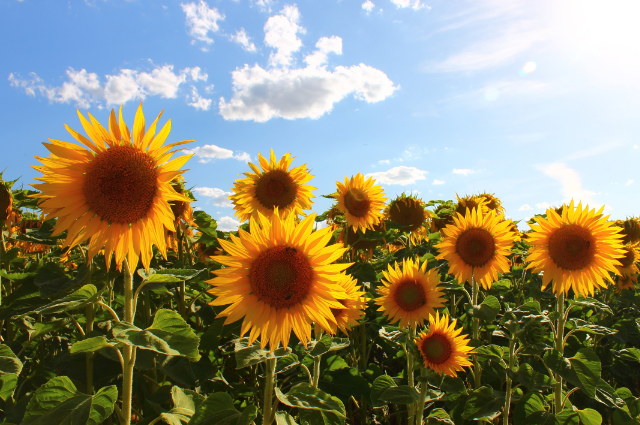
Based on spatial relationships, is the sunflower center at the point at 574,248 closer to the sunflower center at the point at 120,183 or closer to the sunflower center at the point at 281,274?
the sunflower center at the point at 281,274

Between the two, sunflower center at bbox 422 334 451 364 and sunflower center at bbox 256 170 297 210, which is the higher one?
sunflower center at bbox 256 170 297 210

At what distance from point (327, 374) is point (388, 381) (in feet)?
1.81

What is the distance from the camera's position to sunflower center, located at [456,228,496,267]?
13.3ft

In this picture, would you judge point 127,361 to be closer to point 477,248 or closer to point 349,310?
point 349,310

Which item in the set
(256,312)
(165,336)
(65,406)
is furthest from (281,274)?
(65,406)

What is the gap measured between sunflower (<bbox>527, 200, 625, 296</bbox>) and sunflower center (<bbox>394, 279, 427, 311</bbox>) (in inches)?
47.5

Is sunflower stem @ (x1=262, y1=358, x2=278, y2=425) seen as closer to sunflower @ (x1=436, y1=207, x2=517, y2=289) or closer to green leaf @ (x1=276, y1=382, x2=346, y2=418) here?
green leaf @ (x1=276, y1=382, x2=346, y2=418)

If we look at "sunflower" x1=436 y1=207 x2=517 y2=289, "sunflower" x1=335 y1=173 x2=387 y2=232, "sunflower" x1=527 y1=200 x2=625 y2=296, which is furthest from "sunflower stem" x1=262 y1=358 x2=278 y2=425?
"sunflower" x1=335 y1=173 x2=387 y2=232

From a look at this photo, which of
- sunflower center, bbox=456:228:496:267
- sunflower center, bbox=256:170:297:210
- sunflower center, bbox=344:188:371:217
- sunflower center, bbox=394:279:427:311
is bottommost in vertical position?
sunflower center, bbox=394:279:427:311

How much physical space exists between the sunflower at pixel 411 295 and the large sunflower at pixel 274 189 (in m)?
1.16

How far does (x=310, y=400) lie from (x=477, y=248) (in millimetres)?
2757

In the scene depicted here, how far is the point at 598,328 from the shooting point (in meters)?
3.38

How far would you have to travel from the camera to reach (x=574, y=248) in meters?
3.65

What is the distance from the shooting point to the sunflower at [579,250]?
3660mm
